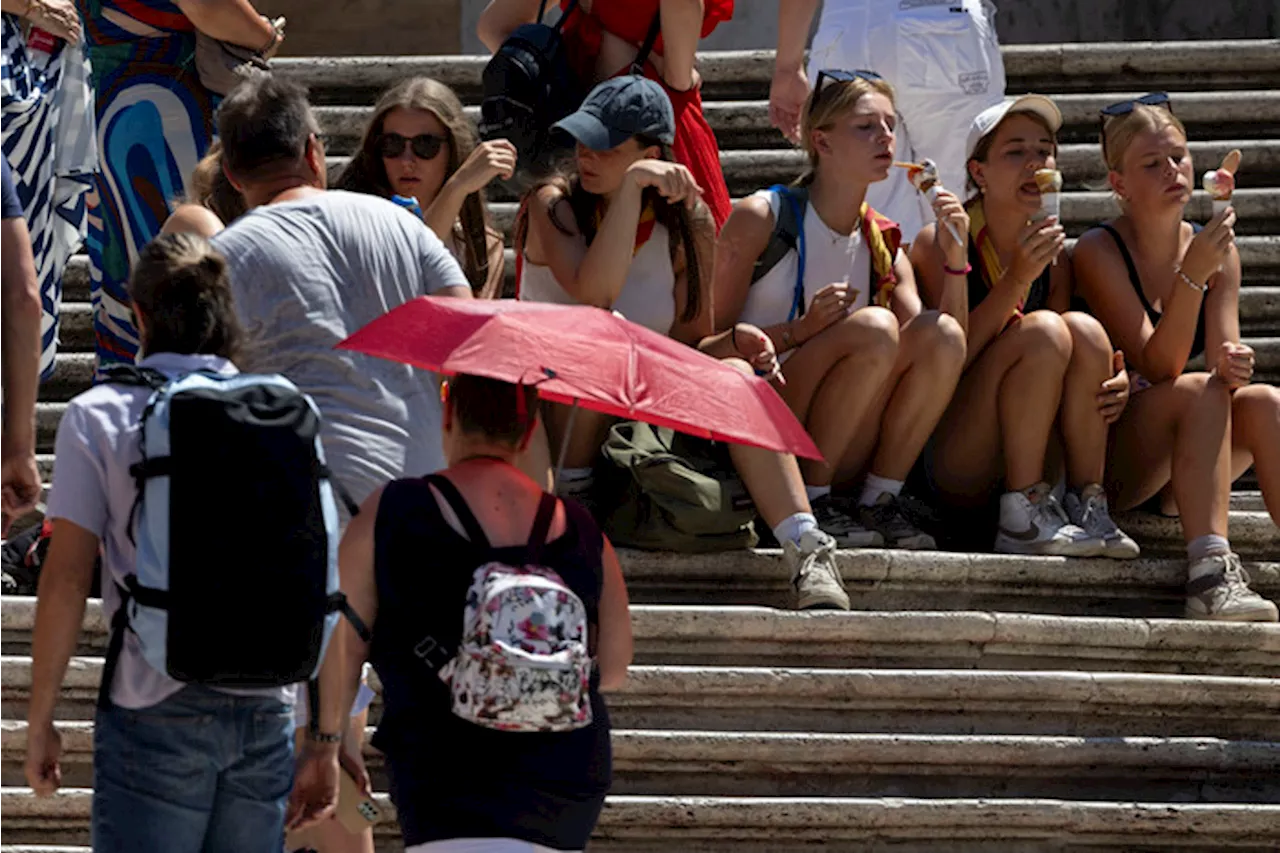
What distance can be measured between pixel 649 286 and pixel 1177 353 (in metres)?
1.52

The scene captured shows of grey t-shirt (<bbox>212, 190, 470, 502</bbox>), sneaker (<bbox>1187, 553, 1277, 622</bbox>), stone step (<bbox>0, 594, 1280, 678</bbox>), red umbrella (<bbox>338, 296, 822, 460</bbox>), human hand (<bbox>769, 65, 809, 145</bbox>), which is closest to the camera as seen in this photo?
red umbrella (<bbox>338, 296, 822, 460</bbox>)

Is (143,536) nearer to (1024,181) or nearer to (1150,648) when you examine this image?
(1150,648)

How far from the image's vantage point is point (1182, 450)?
6.53 m

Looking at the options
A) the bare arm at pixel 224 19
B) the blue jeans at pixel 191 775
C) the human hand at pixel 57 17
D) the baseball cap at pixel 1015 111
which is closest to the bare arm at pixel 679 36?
the baseball cap at pixel 1015 111

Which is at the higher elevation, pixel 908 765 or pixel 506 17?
pixel 506 17

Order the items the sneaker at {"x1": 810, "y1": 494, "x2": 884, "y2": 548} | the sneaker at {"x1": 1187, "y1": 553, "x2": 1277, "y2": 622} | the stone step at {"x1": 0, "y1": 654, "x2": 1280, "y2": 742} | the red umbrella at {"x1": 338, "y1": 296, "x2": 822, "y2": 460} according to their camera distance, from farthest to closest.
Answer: the sneaker at {"x1": 810, "y1": 494, "x2": 884, "y2": 548} < the sneaker at {"x1": 1187, "y1": 553, "x2": 1277, "y2": 622} < the stone step at {"x1": 0, "y1": 654, "x2": 1280, "y2": 742} < the red umbrella at {"x1": 338, "y1": 296, "x2": 822, "y2": 460}

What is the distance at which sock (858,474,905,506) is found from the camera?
21.6 ft

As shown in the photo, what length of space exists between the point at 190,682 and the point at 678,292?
282 centimetres

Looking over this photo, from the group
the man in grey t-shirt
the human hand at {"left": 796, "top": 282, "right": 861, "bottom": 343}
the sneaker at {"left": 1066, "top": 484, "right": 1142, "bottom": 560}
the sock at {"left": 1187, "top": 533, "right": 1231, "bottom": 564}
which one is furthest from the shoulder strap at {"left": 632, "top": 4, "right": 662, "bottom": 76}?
the man in grey t-shirt

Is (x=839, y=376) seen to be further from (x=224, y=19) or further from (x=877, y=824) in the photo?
(x=224, y=19)

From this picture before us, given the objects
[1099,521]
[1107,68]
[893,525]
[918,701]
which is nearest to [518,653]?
[918,701]

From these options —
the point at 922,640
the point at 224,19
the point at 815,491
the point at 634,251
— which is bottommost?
the point at 922,640

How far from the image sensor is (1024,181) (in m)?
6.88

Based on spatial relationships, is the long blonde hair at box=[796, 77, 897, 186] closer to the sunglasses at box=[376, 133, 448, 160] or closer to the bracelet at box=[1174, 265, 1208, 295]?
the bracelet at box=[1174, 265, 1208, 295]
